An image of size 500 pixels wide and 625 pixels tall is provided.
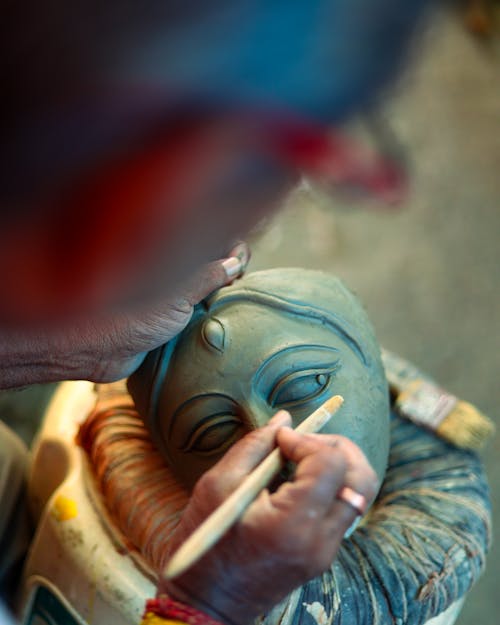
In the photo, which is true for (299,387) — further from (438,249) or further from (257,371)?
(438,249)

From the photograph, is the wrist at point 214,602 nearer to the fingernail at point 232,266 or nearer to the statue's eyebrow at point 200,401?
→ the statue's eyebrow at point 200,401

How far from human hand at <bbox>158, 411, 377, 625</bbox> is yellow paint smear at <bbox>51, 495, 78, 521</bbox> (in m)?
0.54

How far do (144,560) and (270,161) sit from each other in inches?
43.3

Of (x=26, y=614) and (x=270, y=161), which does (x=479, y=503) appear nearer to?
(x=26, y=614)

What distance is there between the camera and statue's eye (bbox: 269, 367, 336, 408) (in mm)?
1313

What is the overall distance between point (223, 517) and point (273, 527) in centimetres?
8

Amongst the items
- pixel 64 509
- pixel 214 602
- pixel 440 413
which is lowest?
pixel 64 509

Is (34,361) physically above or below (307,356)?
below

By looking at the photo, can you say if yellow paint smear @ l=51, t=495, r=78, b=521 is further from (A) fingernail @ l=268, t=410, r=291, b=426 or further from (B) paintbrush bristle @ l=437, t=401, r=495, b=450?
(B) paintbrush bristle @ l=437, t=401, r=495, b=450

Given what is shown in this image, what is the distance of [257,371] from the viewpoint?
131 cm

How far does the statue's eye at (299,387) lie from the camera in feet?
4.31

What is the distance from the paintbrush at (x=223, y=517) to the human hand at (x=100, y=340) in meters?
0.30

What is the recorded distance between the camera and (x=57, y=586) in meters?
1.59

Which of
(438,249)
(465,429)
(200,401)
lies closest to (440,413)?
(465,429)
